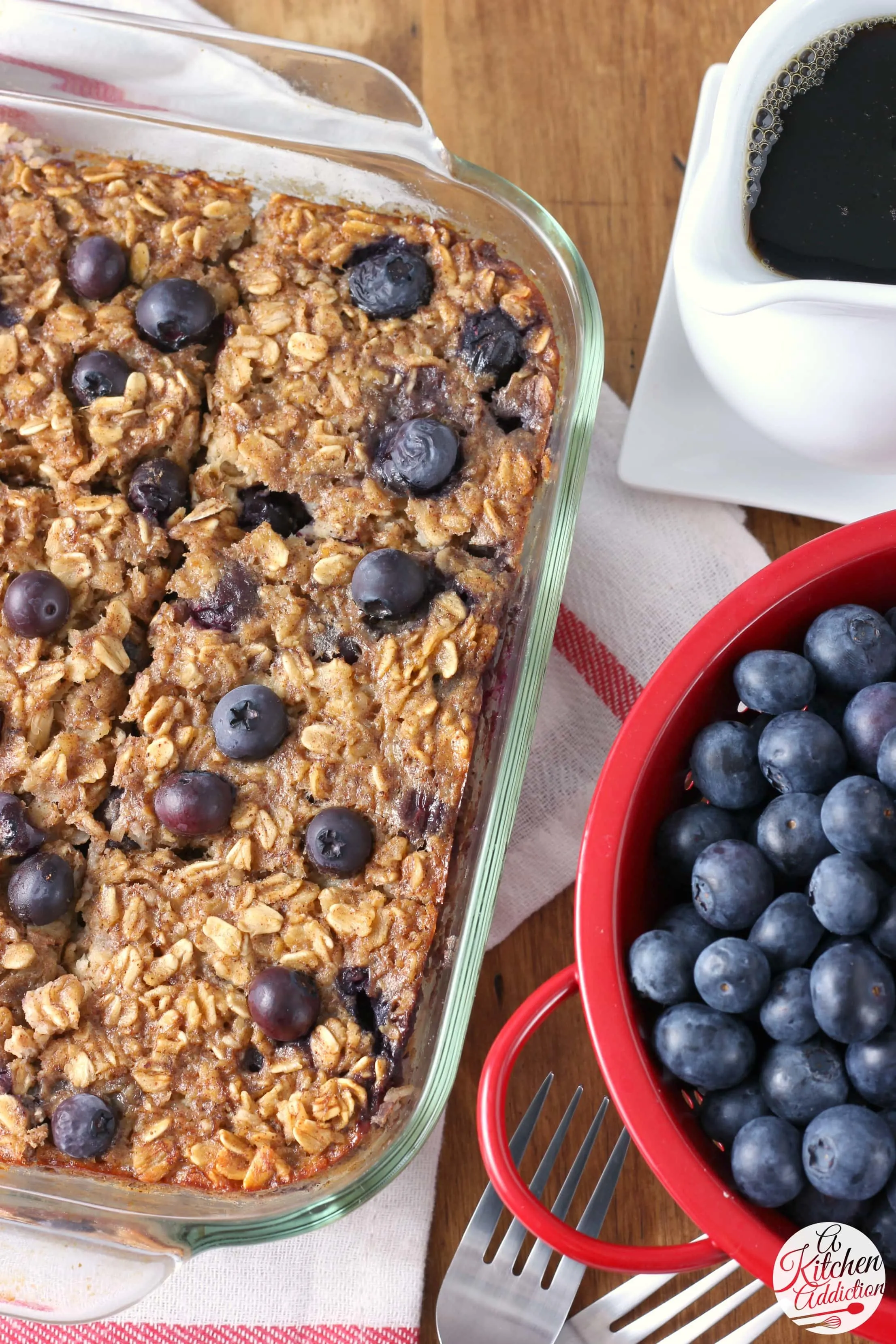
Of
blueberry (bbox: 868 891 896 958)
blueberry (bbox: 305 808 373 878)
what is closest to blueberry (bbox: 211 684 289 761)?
blueberry (bbox: 305 808 373 878)

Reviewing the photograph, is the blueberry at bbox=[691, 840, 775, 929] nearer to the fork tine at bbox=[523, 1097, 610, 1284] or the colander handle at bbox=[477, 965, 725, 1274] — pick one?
the colander handle at bbox=[477, 965, 725, 1274]

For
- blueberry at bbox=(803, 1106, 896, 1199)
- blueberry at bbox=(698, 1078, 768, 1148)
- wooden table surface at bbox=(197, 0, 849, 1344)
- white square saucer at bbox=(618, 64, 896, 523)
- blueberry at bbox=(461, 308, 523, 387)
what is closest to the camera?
→ blueberry at bbox=(803, 1106, 896, 1199)

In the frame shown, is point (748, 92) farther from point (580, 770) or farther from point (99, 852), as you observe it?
point (99, 852)

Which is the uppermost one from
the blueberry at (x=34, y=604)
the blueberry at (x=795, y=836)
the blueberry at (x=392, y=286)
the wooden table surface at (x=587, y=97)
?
the wooden table surface at (x=587, y=97)

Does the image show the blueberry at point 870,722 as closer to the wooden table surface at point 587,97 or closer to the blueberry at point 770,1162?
the blueberry at point 770,1162

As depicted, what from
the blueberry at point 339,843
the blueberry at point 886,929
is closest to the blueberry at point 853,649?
the blueberry at point 886,929

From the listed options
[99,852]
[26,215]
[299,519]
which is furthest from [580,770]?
[26,215]

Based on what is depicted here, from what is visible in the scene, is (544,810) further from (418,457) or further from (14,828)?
(14,828)

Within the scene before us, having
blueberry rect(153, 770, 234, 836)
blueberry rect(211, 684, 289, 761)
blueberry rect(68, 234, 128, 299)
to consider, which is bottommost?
blueberry rect(153, 770, 234, 836)
